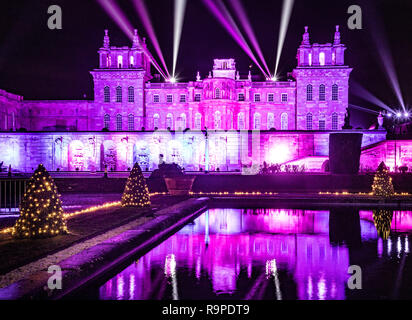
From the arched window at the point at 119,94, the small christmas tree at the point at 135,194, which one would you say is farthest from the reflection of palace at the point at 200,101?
the small christmas tree at the point at 135,194

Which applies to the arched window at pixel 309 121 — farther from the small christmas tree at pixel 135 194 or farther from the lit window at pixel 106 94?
the small christmas tree at pixel 135 194

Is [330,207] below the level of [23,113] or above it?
below

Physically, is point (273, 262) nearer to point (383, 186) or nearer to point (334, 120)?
point (383, 186)

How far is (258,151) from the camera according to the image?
51.3 meters

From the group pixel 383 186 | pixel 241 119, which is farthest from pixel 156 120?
pixel 383 186

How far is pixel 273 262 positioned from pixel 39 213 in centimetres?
540

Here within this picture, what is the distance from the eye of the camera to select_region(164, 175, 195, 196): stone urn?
2377 centimetres

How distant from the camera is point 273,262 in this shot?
8516mm

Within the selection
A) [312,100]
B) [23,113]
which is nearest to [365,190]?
[312,100]

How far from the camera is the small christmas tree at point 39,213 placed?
9.73 metres

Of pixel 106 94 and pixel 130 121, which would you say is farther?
pixel 106 94
